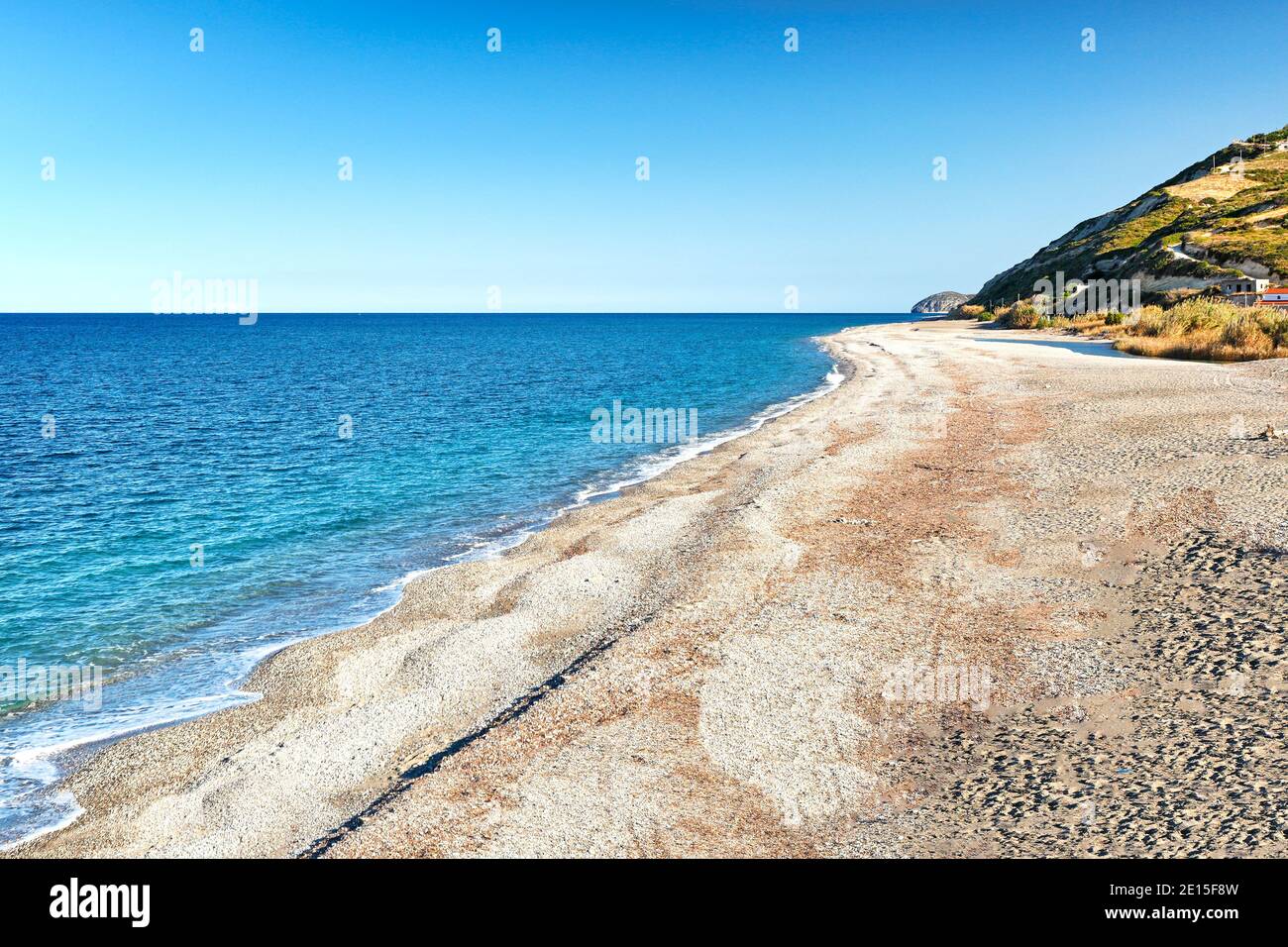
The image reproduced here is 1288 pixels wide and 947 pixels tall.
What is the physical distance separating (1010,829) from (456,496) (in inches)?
855

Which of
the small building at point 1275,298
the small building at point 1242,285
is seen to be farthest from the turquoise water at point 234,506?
the small building at point 1242,285

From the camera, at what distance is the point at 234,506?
2481cm

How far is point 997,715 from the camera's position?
9.52 metres

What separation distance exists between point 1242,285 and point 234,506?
237 ft

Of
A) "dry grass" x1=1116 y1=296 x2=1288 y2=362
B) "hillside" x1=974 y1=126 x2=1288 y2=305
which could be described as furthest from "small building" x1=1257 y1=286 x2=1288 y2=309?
"dry grass" x1=1116 y1=296 x2=1288 y2=362

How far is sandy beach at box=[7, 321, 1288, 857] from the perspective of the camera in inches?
303

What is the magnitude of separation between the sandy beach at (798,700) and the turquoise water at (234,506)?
145 centimetres

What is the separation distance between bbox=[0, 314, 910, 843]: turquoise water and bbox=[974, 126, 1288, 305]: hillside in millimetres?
37591

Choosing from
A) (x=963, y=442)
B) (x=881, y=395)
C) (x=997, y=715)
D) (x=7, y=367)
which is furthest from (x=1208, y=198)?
(x=7, y=367)

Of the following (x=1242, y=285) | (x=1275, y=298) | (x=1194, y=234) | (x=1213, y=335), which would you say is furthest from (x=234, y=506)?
(x=1194, y=234)

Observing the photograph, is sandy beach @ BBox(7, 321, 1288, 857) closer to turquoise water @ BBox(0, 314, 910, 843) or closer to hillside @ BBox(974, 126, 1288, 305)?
turquoise water @ BBox(0, 314, 910, 843)

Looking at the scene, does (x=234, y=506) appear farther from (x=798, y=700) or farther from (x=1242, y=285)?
(x=1242, y=285)

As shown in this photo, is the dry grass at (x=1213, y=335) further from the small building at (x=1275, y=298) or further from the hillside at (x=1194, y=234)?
the hillside at (x=1194, y=234)
